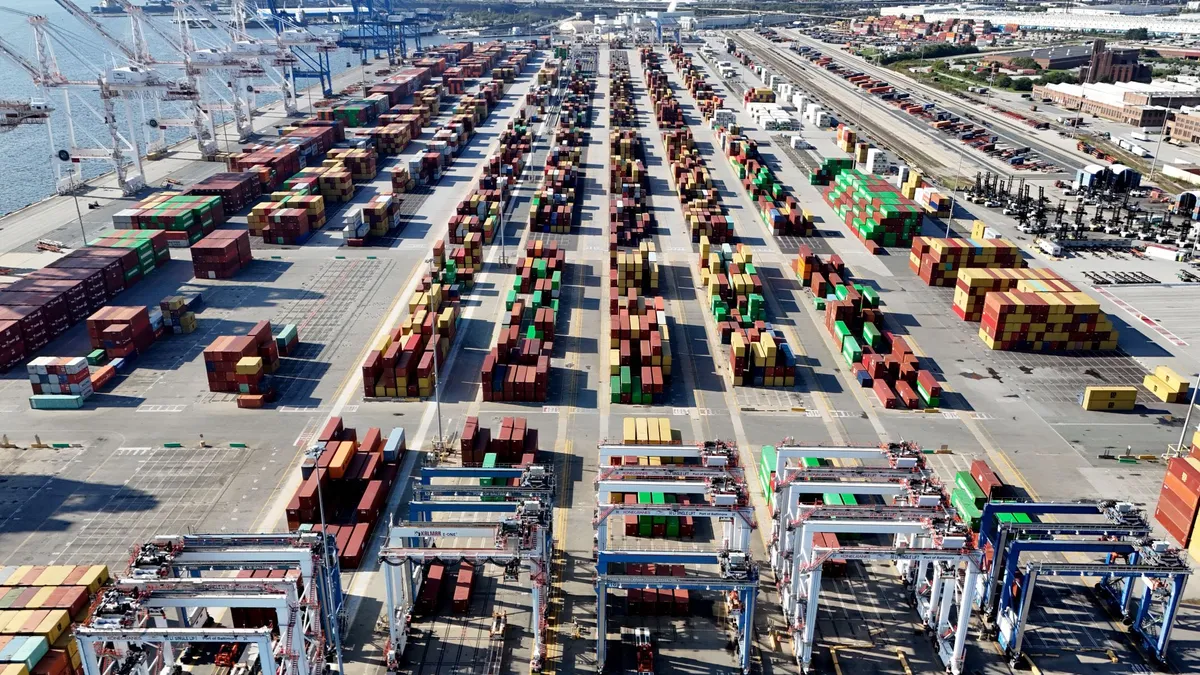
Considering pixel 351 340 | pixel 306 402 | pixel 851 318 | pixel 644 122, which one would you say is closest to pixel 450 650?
pixel 306 402

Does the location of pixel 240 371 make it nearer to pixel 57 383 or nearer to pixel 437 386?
pixel 57 383

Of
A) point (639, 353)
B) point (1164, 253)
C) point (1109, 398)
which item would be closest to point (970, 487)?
point (1109, 398)

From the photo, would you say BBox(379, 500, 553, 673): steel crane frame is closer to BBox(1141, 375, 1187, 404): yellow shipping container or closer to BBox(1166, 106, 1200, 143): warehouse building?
BBox(1141, 375, 1187, 404): yellow shipping container

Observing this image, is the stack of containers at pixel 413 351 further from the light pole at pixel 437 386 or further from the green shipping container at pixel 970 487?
the green shipping container at pixel 970 487

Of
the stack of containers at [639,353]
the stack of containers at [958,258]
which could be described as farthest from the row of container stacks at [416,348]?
the stack of containers at [958,258]

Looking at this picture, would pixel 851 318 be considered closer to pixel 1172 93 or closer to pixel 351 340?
pixel 351 340

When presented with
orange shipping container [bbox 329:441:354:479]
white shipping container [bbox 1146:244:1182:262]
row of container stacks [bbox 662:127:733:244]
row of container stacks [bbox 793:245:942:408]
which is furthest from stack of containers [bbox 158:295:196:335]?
white shipping container [bbox 1146:244:1182:262]
